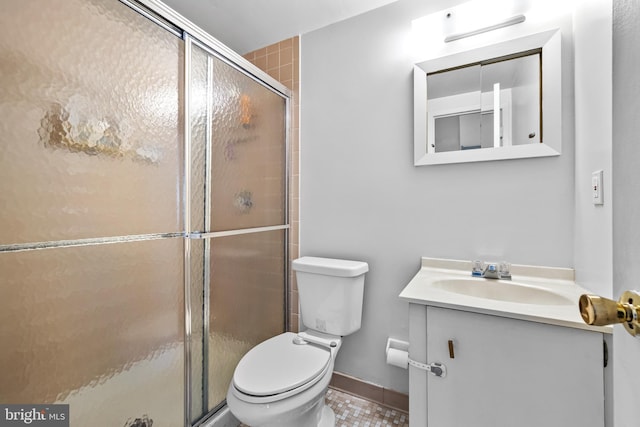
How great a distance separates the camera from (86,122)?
3.08ft

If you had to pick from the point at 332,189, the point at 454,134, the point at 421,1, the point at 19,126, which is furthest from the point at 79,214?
the point at 421,1

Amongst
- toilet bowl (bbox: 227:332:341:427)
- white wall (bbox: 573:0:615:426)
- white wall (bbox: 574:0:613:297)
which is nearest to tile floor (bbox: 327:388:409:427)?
toilet bowl (bbox: 227:332:341:427)

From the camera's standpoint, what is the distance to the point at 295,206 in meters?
1.91

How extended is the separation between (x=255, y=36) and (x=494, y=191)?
181 cm

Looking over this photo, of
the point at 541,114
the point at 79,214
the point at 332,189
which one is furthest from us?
the point at 332,189

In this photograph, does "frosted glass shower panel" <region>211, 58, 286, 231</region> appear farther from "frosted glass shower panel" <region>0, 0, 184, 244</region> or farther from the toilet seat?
the toilet seat

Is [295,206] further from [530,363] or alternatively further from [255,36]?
[530,363]

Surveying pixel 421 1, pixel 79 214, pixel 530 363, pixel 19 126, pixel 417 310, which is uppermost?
pixel 421 1

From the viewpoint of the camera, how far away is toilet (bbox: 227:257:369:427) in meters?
→ 1.07

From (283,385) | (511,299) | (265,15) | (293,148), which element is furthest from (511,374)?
(265,15)

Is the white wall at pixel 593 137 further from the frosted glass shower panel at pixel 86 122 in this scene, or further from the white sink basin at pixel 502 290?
the frosted glass shower panel at pixel 86 122

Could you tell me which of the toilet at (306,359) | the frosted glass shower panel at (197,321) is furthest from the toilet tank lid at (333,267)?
the frosted glass shower panel at (197,321)

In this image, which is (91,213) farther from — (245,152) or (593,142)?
Result: (593,142)

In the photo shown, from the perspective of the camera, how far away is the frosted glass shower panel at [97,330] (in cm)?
82
